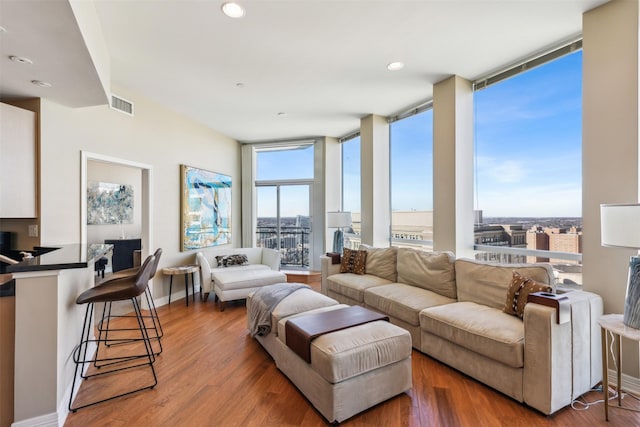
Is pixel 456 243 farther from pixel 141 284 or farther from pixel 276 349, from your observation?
pixel 141 284

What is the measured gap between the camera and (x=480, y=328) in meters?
2.20

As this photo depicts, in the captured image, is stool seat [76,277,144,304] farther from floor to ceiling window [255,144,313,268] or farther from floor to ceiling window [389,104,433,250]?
floor to ceiling window [255,144,313,268]

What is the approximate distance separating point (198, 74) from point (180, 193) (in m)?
2.03

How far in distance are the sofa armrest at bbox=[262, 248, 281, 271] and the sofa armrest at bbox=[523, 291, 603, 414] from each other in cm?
370

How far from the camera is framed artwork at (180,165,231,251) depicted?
4.69 m

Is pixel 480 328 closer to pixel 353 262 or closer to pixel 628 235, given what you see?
pixel 628 235

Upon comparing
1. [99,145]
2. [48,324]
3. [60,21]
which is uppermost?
[60,21]

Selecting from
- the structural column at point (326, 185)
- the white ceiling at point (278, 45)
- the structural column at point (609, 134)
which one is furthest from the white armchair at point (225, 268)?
the structural column at point (609, 134)

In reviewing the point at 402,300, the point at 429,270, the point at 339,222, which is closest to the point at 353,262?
the point at 339,222

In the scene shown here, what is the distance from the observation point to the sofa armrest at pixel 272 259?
501cm

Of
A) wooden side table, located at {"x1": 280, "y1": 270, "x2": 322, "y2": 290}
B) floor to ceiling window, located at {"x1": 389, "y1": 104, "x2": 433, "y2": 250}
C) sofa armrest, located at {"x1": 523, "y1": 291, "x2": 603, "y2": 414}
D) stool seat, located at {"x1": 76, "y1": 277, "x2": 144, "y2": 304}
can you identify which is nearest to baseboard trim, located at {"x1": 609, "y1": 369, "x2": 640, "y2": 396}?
sofa armrest, located at {"x1": 523, "y1": 291, "x2": 603, "y2": 414}

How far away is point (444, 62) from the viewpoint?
3.12 m

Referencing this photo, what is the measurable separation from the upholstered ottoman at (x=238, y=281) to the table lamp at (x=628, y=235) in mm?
3696

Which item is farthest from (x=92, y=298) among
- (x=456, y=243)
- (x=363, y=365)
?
(x=456, y=243)
